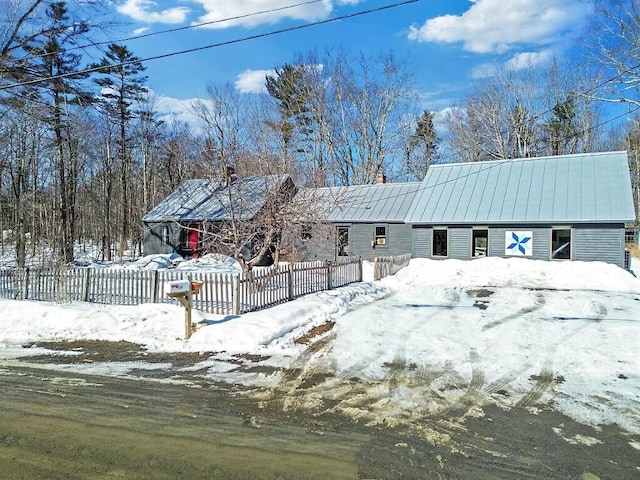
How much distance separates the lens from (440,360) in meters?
7.03

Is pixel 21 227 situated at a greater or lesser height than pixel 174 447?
greater

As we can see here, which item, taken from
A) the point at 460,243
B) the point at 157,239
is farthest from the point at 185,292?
the point at 157,239

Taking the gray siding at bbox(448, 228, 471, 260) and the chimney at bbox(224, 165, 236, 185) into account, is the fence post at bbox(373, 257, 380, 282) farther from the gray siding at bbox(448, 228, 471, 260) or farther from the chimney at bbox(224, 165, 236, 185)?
the chimney at bbox(224, 165, 236, 185)

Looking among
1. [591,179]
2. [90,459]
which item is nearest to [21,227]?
[90,459]

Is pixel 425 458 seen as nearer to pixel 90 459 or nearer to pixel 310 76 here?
pixel 90 459

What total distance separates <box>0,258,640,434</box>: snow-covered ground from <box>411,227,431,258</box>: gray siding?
754 centimetres

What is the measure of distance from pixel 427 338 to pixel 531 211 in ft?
46.7

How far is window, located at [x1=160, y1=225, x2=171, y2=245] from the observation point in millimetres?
28312

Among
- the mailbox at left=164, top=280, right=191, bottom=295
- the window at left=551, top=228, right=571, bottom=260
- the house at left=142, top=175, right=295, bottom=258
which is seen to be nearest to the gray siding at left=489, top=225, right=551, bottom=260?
the window at left=551, top=228, right=571, bottom=260

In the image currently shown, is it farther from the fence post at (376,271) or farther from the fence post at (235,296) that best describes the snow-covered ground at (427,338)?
the fence post at (376,271)

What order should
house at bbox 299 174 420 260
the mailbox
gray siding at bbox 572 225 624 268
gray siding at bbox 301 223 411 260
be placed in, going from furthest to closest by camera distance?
house at bbox 299 174 420 260 < gray siding at bbox 301 223 411 260 < gray siding at bbox 572 225 624 268 < the mailbox

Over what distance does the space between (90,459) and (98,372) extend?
9.98 ft

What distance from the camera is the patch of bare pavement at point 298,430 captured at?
3.77 meters

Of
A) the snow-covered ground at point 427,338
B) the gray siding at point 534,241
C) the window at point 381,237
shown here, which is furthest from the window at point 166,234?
the gray siding at point 534,241
